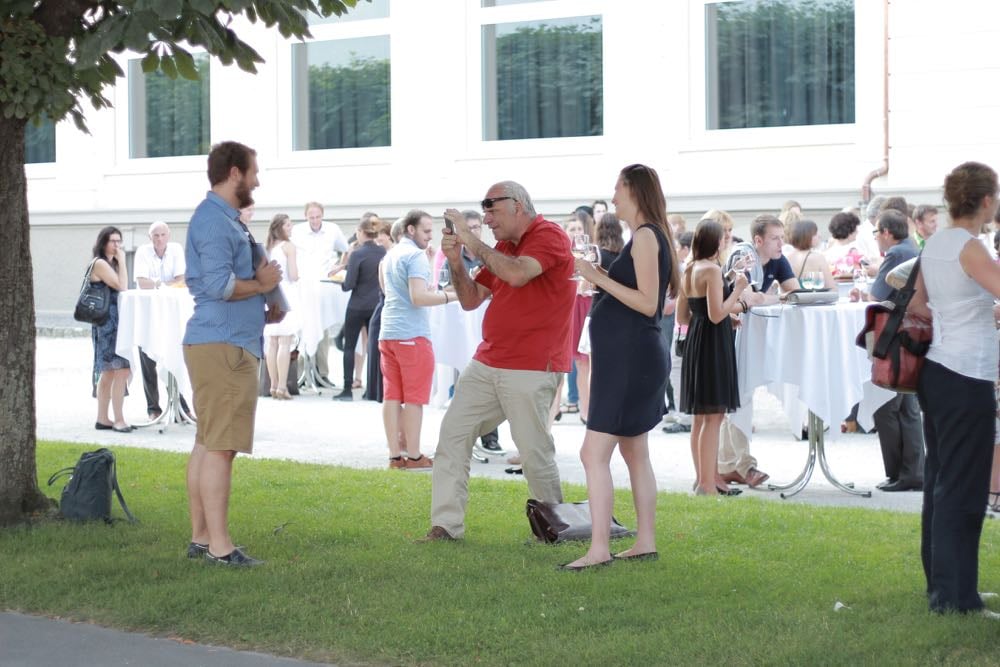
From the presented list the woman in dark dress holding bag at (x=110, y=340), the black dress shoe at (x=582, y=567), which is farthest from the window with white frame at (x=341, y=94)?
the black dress shoe at (x=582, y=567)

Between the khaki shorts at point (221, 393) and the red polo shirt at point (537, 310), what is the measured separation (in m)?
1.42

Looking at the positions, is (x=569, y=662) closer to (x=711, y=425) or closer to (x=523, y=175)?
(x=711, y=425)

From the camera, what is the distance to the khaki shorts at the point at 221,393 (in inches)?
279

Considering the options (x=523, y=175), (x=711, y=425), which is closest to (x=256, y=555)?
(x=711, y=425)

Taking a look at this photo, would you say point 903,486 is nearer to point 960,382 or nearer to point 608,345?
point 608,345

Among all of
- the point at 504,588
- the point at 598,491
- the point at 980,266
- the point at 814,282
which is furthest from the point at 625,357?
the point at 814,282

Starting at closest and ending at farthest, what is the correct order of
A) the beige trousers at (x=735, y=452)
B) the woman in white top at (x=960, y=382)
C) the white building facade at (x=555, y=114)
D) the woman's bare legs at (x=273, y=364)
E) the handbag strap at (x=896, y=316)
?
1. the woman in white top at (x=960, y=382)
2. the handbag strap at (x=896, y=316)
3. the beige trousers at (x=735, y=452)
4. the woman's bare legs at (x=273, y=364)
5. the white building facade at (x=555, y=114)

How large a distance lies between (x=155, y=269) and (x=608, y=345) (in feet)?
29.9

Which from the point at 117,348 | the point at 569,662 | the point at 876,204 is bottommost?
the point at 569,662

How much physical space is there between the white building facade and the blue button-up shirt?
10894 mm

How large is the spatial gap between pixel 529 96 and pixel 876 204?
948cm

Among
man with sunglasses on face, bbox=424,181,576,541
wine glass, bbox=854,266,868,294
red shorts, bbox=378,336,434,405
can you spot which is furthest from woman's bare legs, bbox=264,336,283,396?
man with sunglasses on face, bbox=424,181,576,541

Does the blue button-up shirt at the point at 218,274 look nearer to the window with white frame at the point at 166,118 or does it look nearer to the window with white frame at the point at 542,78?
the window with white frame at the point at 542,78

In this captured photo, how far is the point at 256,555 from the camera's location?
748 centimetres
